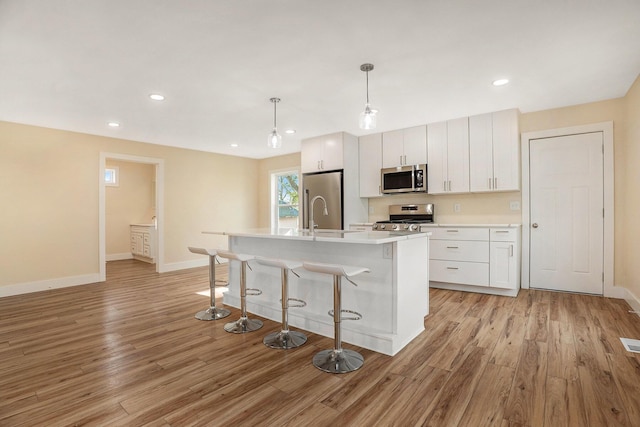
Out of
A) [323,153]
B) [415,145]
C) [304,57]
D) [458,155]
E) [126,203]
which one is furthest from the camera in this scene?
[126,203]

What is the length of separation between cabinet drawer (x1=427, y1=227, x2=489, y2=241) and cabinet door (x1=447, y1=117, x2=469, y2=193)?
59 centimetres

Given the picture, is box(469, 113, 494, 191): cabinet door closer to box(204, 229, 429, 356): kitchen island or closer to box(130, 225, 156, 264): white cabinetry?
box(204, 229, 429, 356): kitchen island

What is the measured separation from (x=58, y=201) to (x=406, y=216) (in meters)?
5.31

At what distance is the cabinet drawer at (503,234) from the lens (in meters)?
3.92

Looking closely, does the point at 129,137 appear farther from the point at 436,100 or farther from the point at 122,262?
the point at 436,100

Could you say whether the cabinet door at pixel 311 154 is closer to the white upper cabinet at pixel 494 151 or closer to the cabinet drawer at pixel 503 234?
the white upper cabinet at pixel 494 151

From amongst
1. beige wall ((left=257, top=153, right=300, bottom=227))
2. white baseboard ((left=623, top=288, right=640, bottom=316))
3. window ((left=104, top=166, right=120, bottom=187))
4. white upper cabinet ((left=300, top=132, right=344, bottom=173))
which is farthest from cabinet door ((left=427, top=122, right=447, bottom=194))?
window ((left=104, top=166, right=120, bottom=187))

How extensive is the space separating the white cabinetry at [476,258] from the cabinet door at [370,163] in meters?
1.24

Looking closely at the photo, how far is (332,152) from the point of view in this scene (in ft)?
17.4

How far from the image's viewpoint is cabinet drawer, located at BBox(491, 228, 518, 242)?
3.92 meters

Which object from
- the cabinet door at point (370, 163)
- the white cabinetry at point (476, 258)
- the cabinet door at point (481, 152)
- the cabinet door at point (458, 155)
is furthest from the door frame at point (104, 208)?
the cabinet door at point (481, 152)

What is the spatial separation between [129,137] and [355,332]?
5.00 m

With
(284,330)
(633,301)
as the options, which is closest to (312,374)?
(284,330)

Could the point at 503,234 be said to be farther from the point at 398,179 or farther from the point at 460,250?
the point at 398,179
